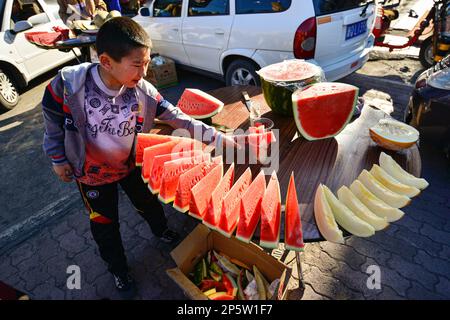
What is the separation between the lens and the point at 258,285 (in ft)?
7.06

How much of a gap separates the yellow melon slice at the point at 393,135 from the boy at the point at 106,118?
1109mm

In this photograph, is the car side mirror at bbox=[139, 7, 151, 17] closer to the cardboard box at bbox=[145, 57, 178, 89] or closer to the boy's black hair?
the cardboard box at bbox=[145, 57, 178, 89]

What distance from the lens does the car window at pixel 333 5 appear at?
402cm

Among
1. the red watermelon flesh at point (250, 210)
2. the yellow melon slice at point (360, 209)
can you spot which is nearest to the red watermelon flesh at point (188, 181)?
the red watermelon flesh at point (250, 210)

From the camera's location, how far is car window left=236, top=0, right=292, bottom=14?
420cm

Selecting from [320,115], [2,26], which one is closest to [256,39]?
[320,115]

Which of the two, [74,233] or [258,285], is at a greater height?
[258,285]

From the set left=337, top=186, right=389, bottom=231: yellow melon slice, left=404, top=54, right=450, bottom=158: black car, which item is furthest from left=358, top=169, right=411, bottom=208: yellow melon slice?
left=404, top=54, right=450, bottom=158: black car

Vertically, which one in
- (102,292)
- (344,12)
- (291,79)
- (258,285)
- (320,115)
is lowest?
(102,292)

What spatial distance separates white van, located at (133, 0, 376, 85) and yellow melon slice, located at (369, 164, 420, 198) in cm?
272

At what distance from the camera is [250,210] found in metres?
1.56

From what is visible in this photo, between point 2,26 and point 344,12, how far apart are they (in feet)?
22.3

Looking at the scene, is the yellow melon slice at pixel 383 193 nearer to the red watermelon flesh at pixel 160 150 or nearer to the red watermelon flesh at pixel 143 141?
the red watermelon flesh at pixel 160 150
